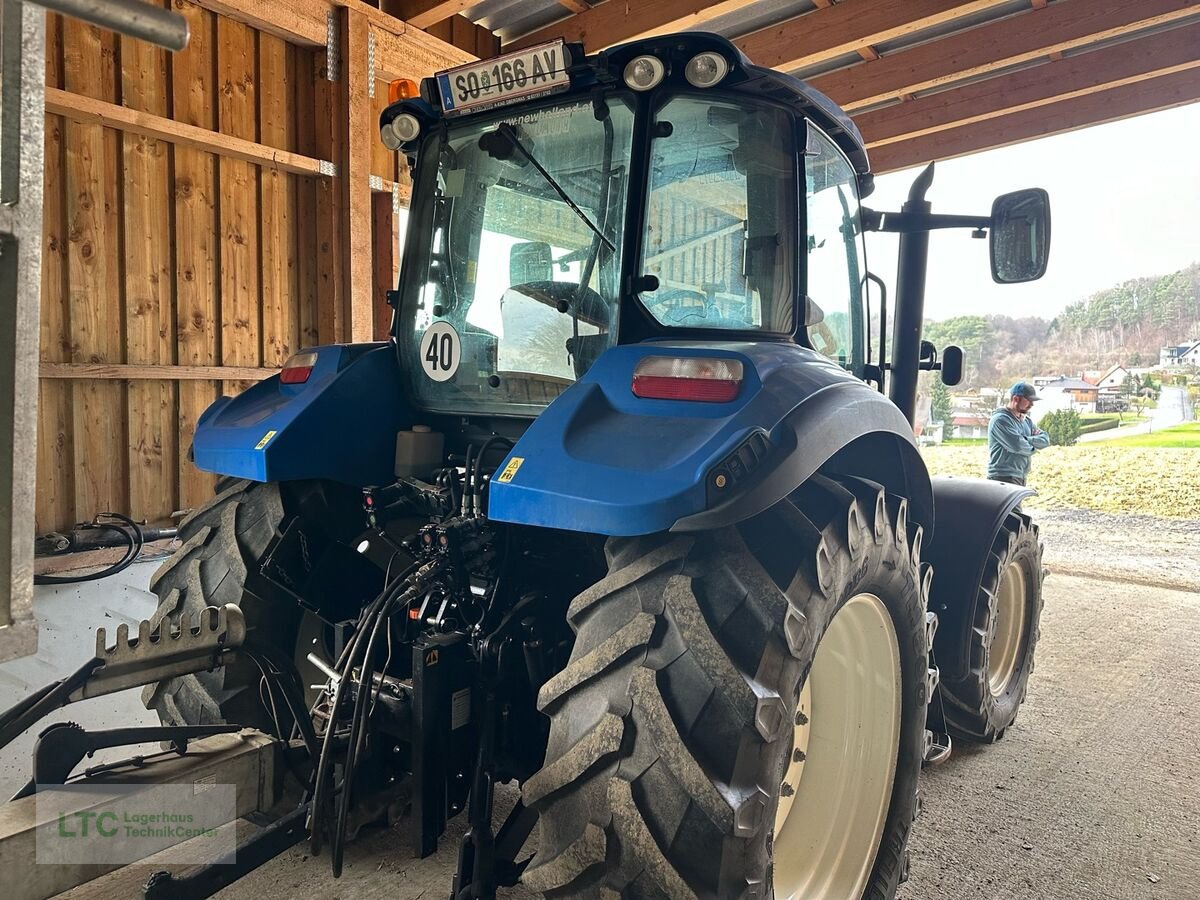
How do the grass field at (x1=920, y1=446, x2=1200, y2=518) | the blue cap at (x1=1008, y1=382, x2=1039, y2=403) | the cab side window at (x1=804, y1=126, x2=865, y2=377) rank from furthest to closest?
the grass field at (x1=920, y1=446, x2=1200, y2=518) → the blue cap at (x1=1008, y1=382, x2=1039, y2=403) → the cab side window at (x1=804, y1=126, x2=865, y2=377)

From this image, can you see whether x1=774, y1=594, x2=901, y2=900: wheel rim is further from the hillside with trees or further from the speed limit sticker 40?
the hillside with trees

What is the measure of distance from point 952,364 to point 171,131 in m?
4.48

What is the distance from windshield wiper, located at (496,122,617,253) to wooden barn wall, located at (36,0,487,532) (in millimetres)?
3342

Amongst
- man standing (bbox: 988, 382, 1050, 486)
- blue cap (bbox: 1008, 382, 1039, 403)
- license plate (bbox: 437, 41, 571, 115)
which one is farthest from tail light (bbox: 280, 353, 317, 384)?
blue cap (bbox: 1008, 382, 1039, 403)

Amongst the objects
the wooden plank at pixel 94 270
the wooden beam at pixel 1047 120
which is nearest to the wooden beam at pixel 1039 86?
the wooden beam at pixel 1047 120

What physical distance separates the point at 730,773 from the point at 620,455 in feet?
1.95

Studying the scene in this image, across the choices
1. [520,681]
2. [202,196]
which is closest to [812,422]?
[520,681]

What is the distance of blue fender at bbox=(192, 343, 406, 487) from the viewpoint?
2.20m

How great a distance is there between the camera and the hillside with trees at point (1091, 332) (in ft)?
24.7

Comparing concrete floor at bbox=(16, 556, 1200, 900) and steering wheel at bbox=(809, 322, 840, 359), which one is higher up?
steering wheel at bbox=(809, 322, 840, 359)

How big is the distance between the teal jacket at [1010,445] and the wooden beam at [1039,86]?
94.2 inches

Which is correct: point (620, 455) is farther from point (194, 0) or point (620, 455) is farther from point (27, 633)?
point (194, 0)

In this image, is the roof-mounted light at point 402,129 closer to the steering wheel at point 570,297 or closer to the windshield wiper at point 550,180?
the windshield wiper at point 550,180

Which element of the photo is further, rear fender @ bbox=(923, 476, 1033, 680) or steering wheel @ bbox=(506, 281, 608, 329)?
rear fender @ bbox=(923, 476, 1033, 680)
